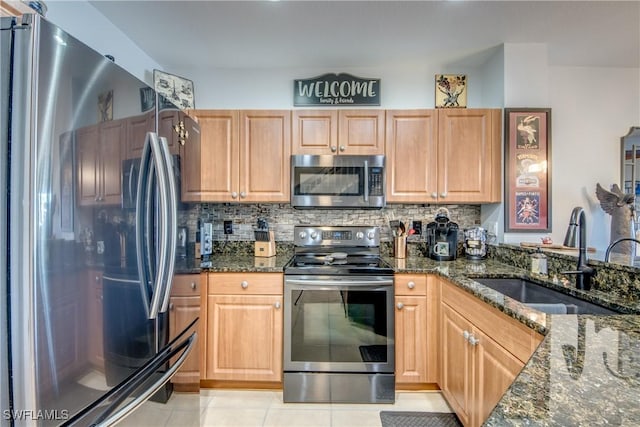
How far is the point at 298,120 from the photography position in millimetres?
2426

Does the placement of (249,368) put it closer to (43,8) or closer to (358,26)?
(43,8)

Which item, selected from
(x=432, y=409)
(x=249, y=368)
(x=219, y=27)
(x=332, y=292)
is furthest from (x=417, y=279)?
(x=219, y=27)

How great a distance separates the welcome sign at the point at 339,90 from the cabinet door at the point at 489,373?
6.52ft

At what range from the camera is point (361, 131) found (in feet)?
7.95

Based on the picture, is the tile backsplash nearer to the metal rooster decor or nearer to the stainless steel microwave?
the stainless steel microwave

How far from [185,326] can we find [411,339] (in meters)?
1.42

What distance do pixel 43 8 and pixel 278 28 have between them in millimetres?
1398

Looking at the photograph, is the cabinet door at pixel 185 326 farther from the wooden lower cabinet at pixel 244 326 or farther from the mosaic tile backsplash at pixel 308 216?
the mosaic tile backsplash at pixel 308 216

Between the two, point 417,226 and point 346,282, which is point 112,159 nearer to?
point 346,282

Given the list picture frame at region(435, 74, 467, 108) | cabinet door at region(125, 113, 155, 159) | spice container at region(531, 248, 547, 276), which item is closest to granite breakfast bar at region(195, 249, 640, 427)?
spice container at region(531, 248, 547, 276)

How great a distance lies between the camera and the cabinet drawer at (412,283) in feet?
6.79

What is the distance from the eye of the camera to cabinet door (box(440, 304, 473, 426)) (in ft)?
5.32

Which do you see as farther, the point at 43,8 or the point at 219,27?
the point at 219,27

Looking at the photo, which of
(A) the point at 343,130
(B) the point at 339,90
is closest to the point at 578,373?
(A) the point at 343,130
